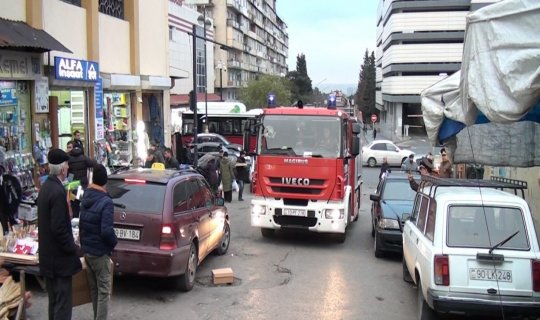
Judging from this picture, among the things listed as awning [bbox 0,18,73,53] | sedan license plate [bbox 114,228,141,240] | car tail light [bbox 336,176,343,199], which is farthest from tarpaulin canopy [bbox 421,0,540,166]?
awning [bbox 0,18,73,53]

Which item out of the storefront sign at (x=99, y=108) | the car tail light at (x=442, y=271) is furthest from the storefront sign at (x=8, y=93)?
the car tail light at (x=442, y=271)

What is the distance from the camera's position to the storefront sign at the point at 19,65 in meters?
11.7

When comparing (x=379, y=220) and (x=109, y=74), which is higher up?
(x=109, y=74)

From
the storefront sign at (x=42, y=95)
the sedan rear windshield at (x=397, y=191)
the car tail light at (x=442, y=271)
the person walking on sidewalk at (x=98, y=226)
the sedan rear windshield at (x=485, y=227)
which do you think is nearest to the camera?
the person walking on sidewalk at (x=98, y=226)

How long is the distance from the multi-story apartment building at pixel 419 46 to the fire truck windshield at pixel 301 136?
66.4 m

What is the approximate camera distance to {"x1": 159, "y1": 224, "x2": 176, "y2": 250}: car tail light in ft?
25.7

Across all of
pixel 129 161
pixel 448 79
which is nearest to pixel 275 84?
pixel 129 161

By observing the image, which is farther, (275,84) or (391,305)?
(275,84)

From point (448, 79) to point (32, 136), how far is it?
9.39 metres

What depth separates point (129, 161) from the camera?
774 inches

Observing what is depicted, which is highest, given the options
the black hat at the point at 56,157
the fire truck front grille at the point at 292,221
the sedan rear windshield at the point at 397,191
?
the black hat at the point at 56,157

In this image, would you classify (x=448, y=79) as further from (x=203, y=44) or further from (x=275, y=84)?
(x=275, y=84)

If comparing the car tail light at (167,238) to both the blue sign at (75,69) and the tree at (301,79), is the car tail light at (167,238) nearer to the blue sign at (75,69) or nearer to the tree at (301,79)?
the blue sign at (75,69)

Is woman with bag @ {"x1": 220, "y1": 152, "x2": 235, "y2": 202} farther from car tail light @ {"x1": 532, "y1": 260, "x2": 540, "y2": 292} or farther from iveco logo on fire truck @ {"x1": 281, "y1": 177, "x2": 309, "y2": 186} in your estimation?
car tail light @ {"x1": 532, "y1": 260, "x2": 540, "y2": 292}
